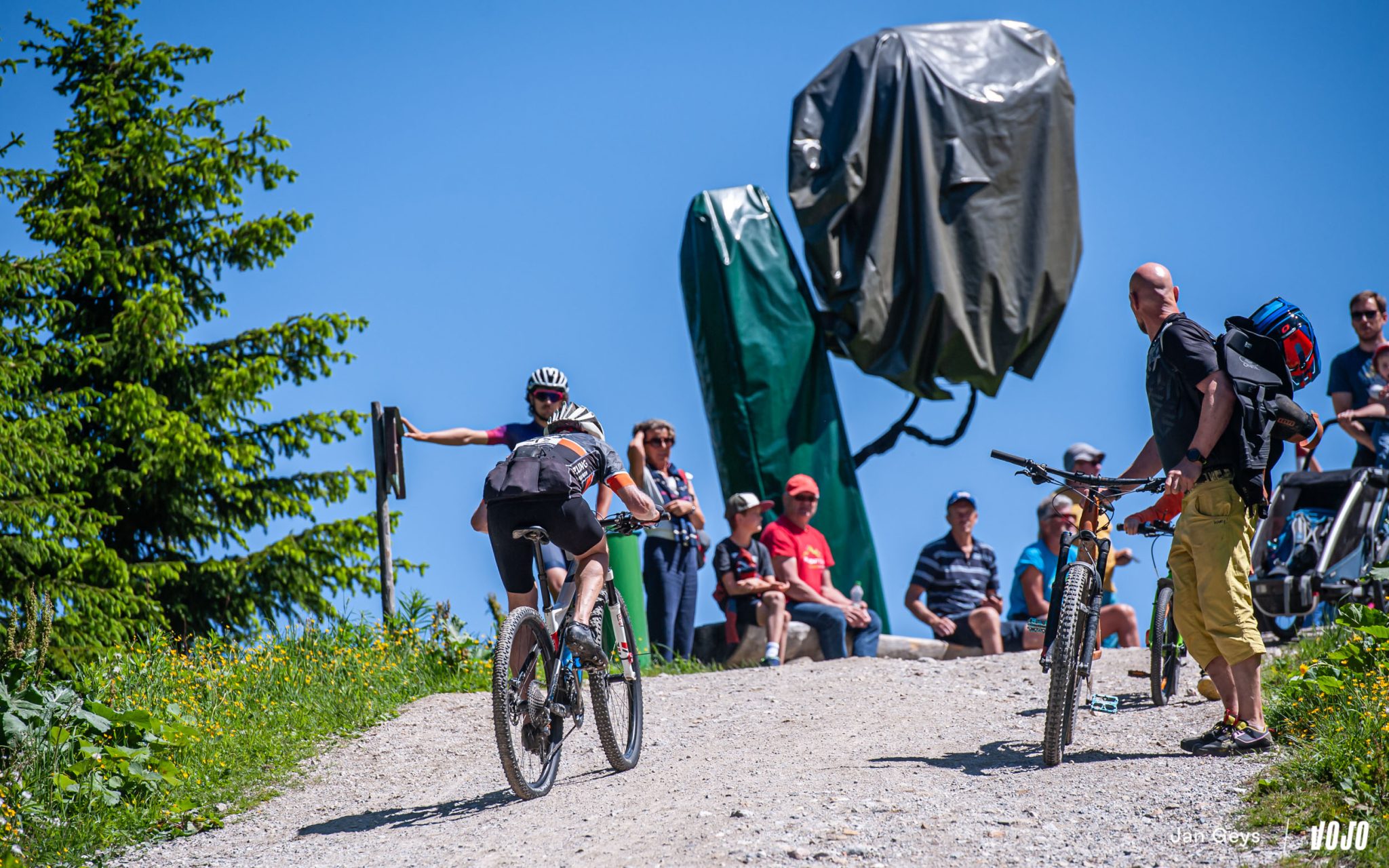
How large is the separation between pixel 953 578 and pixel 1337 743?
4.89 metres

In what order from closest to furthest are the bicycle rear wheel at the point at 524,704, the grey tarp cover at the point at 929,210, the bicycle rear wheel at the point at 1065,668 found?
the bicycle rear wheel at the point at 524,704
the bicycle rear wheel at the point at 1065,668
the grey tarp cover at the point at 929,210

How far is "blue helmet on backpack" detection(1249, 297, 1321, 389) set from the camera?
553 cm

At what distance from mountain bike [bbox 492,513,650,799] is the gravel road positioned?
0.47 feet

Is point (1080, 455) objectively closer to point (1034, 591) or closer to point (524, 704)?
point (1034, 591)

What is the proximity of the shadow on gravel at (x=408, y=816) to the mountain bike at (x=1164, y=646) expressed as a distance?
305cm

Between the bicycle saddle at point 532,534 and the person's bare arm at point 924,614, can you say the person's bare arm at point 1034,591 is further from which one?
the bicycle saddle at point 532,534

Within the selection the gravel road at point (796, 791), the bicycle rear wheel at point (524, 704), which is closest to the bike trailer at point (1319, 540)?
the gravel road at point (796, 791)

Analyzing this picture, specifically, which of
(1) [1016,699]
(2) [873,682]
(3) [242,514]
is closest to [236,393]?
(3) [242,514]

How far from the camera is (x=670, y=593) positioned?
29.6 ft

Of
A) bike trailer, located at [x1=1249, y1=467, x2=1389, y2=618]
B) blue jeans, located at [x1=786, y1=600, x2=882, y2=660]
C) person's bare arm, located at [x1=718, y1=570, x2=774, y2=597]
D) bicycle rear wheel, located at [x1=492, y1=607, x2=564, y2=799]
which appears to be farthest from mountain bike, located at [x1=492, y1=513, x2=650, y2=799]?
bike trailer, located at [x1=1249, y1=467, x2=1389, y2=618]

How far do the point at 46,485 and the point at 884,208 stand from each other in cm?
715

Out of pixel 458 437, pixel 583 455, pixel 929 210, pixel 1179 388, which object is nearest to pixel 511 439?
pixel 458 437

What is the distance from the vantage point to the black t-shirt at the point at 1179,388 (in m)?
5.35

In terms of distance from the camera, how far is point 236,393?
12.2m
